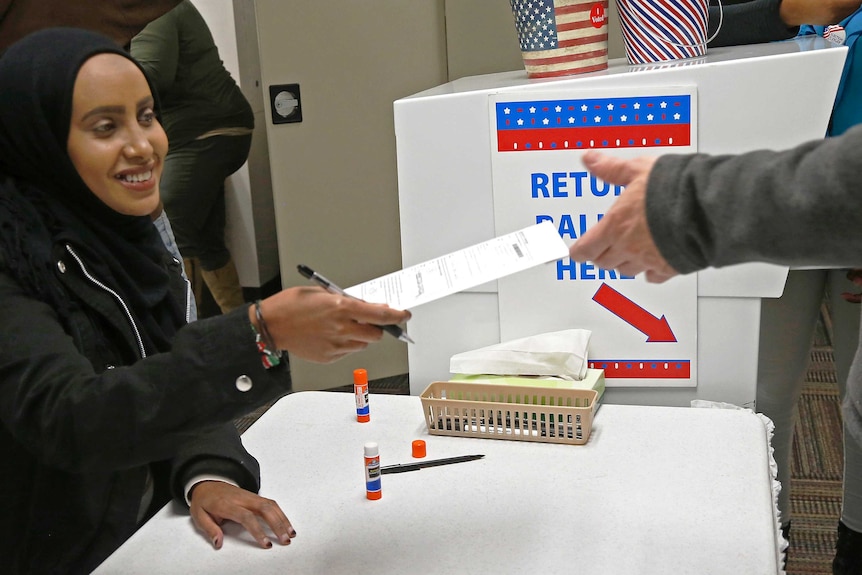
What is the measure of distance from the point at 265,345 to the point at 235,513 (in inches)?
10.3

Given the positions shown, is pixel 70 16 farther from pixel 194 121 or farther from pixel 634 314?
pixel 194 121

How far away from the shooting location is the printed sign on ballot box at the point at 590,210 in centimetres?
135

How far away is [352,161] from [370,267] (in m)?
0.38

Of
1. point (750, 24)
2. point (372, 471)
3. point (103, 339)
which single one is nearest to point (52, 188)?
point (103, 339)

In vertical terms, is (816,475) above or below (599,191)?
below

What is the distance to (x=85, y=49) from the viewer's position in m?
1.19

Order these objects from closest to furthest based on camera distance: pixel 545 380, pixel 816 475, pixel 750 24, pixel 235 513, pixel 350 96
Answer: pixel 235 513, pixel 545 380, pixel 750 24, pixel 816 475, pixel 350 96

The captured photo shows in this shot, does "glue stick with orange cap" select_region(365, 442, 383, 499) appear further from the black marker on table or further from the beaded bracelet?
the beaded bracelet

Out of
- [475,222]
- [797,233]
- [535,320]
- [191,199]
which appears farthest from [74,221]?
[191,199]

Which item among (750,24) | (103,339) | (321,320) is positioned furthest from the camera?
(750,24)

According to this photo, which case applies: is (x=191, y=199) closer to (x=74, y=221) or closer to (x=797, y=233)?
(x=74, y=221)

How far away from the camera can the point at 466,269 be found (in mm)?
981

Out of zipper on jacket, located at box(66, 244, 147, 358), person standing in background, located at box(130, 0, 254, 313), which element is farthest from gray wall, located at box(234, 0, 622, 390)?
zipper on jacket, located at box(66, 244, 147, 358)

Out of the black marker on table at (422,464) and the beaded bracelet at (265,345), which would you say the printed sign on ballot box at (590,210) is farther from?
the beaded bracelet at (265,345)
